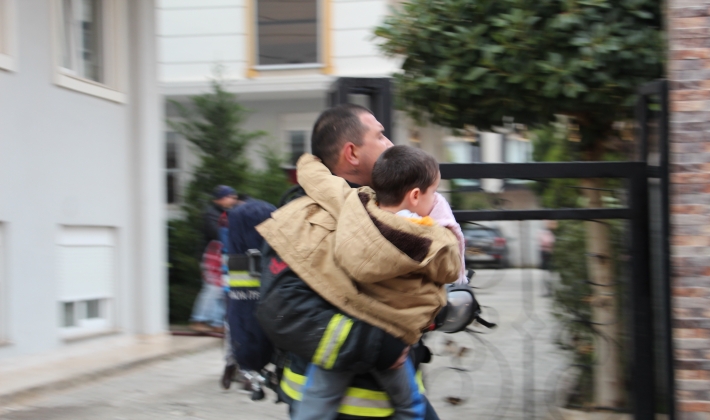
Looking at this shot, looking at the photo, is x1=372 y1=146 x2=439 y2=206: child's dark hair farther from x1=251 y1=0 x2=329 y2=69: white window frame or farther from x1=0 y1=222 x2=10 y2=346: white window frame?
x1=251 y1=0 x2=329 y2=69: white window frame

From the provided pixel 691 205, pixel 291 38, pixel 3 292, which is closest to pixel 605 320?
pixel 691 205

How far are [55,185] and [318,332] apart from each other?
6.92m

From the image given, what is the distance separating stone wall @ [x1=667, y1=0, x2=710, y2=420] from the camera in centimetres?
373

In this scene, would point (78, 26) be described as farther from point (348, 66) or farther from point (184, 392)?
point (348, 66)

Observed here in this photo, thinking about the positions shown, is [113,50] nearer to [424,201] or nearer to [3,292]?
[3,292]

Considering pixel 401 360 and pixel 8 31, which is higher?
pixel 8 31

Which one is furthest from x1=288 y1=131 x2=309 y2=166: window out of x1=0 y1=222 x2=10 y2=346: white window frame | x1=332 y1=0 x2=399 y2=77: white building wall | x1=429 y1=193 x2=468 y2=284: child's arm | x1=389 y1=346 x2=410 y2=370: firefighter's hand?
x1=389 y1=346 x2=410 y2=370: firefighter's hand

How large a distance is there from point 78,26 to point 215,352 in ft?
13.4

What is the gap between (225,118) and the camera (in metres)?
12.6

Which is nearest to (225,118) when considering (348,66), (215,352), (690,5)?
(215,352)

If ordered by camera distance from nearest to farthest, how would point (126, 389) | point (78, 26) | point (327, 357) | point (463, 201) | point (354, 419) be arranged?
point (327, 357), point (354, 419), point (463, 201), point (126, 389), point (78, 26)

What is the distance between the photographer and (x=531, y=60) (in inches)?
171

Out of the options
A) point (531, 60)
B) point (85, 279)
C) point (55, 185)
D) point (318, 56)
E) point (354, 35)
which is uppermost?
point (354, 35)

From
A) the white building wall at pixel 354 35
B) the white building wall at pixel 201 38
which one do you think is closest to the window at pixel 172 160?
the white building wall at pixel 201 38
